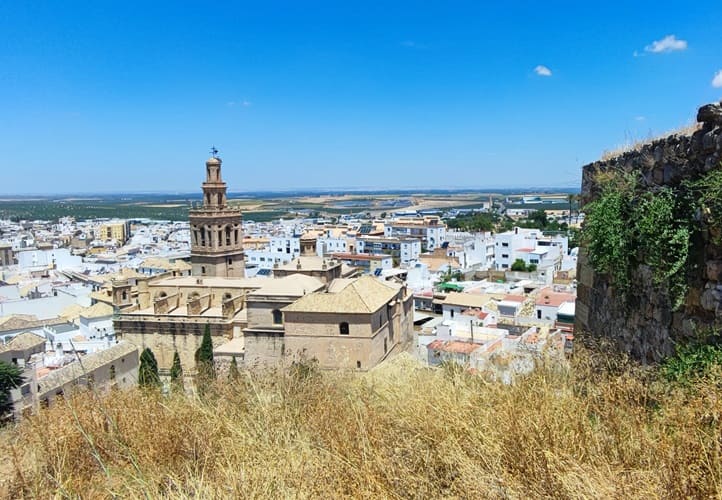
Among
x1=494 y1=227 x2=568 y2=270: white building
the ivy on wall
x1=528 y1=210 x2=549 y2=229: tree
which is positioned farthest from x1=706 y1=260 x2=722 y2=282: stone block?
x1=528 y1=210 x2=549 y2=229: tree

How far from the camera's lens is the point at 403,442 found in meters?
3.15

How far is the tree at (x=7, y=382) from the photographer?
13.5 meters

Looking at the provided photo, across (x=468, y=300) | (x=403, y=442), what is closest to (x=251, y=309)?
(x=468, y=300)

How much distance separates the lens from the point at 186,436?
384cm

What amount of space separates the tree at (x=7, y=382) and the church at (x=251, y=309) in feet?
17.8

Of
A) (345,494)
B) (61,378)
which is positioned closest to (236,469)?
(345,494)

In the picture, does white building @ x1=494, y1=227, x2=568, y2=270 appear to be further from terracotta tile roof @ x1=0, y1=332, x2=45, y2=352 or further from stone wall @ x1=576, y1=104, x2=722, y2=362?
stone wall @ x1=576, y1=104, x2=722, y2=362

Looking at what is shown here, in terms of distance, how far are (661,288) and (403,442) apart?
6.21 feet

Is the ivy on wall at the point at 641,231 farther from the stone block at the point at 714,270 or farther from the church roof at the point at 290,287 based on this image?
the church roof at the point at 290,287

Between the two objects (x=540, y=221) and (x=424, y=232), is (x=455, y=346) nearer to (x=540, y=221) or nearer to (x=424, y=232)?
(x=424, y=232)

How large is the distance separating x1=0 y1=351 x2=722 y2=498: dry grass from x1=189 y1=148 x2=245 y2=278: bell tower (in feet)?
70.4

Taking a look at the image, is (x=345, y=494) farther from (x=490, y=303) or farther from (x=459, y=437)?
(x=490, y=303)

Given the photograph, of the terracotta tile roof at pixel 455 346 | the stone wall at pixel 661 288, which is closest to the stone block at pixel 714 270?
the stone wall at pixel 661 288

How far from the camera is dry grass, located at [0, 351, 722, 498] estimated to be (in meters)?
2.41
